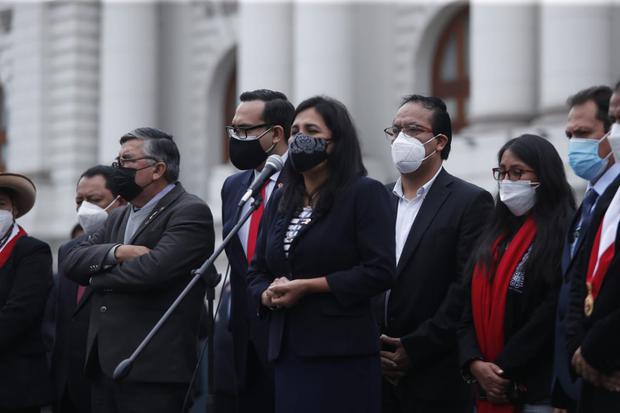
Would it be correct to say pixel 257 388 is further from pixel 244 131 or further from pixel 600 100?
pixel 600 100

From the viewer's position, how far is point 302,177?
559cm

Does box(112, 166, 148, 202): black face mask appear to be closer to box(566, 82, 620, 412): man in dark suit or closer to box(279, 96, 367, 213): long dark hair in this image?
box(279, 96, 367, 213): long dark hair

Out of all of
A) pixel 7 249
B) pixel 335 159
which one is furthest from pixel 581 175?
pixel 7 249

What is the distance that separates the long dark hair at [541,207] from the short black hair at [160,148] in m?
1.89

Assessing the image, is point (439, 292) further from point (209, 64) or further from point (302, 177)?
point (209, 64)

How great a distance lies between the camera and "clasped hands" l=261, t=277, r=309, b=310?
5.18 meters

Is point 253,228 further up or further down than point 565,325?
further up

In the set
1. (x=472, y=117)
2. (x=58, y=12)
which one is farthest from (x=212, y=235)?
(x=58, y=12)

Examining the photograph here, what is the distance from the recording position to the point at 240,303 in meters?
6.23

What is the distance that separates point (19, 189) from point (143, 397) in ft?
7.62

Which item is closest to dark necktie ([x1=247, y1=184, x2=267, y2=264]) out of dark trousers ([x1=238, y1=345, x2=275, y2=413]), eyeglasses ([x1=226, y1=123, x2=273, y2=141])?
eyeglasses ([x1=226, y1=123, x2=273, y2=141])

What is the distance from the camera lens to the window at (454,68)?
1939 centimetres

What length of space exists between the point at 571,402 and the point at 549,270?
2.36 feet

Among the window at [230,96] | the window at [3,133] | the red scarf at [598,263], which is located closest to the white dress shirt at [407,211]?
the red scarf at [598,263]
